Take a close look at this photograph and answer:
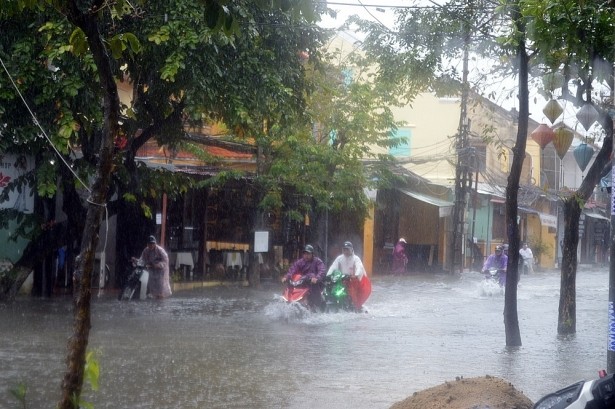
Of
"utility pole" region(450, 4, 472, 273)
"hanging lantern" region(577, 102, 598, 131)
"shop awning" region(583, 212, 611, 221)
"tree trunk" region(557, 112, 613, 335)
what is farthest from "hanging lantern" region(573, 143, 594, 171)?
"shop awning" region(583, 212, 611, 221)

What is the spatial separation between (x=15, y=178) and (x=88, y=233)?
1435cm

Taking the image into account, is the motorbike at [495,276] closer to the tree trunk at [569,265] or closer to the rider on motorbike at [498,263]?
the rider on motorbike at [498,263]

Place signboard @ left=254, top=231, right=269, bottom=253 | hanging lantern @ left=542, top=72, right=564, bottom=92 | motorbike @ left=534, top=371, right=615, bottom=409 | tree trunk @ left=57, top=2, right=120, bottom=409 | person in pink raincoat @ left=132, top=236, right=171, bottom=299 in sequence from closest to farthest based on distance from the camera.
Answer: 1. motorbike @ left=534, top=371, right=615, bottom=409
2. tree trunk @ left=57, top=2, right=120, bottom=409
3. hanging lantern @ left=542, top=72, right=564, bottom=92
4. person in pink raincoat @ left=132, top=236, right=171, bottom=299
5. signboard @ left=254, top=231, right=269, bottom=253

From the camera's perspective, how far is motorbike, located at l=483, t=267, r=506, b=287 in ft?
87.6

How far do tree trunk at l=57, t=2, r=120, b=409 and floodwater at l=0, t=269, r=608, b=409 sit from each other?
3.61 m

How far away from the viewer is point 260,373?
11.2 metres

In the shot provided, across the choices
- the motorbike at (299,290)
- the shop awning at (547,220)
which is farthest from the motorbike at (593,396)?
the shop awning at (547,220)

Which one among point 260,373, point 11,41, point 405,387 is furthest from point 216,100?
point 405,387

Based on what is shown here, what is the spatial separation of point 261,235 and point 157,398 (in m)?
15.0

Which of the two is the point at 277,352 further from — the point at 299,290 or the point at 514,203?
the point at 299,290

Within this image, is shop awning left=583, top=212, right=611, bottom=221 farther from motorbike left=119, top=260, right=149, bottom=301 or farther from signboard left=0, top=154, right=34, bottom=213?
signboard left=0, top=154, right=34, bottom=213

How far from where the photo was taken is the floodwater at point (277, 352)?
388 inches

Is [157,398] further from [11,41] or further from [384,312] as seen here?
[384,312]

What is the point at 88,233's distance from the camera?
5.89 meters
